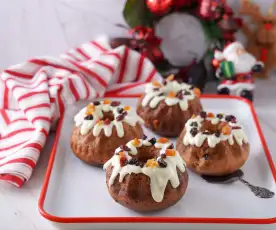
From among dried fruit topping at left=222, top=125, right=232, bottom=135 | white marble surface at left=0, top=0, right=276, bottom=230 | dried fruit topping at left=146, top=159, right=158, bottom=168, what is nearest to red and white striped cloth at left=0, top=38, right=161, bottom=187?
white marble surface at left=0, top=0, right=276, bottom=230

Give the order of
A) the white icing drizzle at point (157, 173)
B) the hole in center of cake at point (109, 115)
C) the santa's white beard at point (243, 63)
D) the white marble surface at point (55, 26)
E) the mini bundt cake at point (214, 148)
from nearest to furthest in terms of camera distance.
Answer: the white icing drizzle at point (157, 173), the mini bundt cake at point (214, 148), the hole in center of cake at point (109, 115), the santa's white beard at point (243, 63), the white marble surface at point (55, 26)

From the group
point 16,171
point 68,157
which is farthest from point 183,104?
point 16,171

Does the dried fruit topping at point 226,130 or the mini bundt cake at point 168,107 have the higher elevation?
the dried fruit topping at point 226,130

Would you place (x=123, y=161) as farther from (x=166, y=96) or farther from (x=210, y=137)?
(x=166, y=96)

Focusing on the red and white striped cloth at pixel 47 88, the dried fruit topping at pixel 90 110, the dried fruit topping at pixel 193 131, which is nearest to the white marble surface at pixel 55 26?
the red and white striped cloth at pixel 47 88

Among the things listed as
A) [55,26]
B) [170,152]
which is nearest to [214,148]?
[170,152]

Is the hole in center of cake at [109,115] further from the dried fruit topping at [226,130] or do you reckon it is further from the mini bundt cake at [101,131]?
the dried fruit topping at [226,130]

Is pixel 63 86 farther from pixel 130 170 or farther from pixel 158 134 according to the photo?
pixel 130 170
